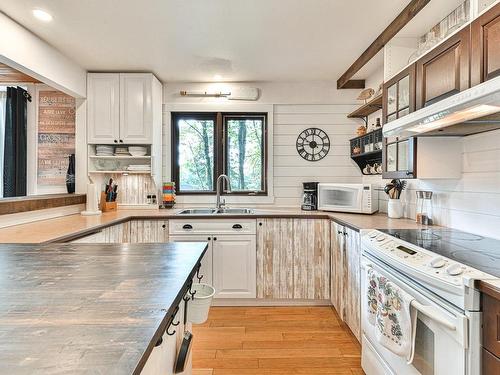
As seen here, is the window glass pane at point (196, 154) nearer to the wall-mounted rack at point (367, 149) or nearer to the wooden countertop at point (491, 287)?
the wall-mounted rack at point (367, 149)

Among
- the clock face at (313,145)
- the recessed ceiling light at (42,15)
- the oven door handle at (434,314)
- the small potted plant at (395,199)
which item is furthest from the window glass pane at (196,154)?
the oven door handle at (434,314)

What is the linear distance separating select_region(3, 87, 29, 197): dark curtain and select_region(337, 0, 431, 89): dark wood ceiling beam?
12.2 feet

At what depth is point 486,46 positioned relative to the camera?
137 cm

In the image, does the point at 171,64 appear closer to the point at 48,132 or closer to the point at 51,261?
the point at 48,132

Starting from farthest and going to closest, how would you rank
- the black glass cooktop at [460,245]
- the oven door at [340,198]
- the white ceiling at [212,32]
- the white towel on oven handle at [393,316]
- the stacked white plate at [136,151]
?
the stacked white plate at [136,151] < the oven door at [340,198] < the white ceiling at [212,32] < the white towel on oven handle at [393,316] < the black glass cooktop at [460,245]

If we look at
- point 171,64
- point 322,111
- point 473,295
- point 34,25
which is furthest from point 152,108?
point 473,295

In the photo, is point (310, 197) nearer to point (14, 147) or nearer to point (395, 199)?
point (395, 199)

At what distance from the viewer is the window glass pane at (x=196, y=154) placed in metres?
3.65

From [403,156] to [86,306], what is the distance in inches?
84.2

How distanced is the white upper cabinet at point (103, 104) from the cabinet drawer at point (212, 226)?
129 cm

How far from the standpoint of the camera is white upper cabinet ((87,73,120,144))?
127 inches

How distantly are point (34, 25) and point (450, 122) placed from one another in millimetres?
2950

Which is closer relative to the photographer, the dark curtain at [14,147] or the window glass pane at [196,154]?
the dark curtain at [14,147]

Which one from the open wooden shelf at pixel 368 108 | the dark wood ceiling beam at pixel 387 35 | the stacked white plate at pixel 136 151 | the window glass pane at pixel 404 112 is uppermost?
the dark wood ceiling beam at pixel 387 35
